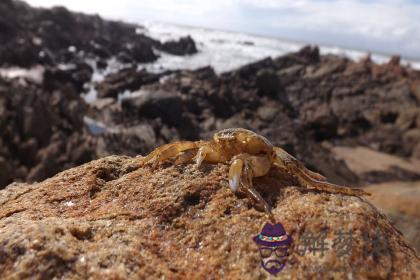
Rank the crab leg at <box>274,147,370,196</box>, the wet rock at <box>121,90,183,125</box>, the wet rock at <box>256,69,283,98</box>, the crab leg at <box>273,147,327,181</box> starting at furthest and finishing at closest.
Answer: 1. the wet rock at <box>256,69,283,98</box>
2. the wet rock at <box>121,90,183,125</box>
3. the crab leg at <box>273,147,327,181</box>
4. the crab leg at <box>274,147,370,196</box>

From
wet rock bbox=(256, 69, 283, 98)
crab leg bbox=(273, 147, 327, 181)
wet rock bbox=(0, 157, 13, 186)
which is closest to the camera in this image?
crab leg bbox=(273, 147, 327, 181)

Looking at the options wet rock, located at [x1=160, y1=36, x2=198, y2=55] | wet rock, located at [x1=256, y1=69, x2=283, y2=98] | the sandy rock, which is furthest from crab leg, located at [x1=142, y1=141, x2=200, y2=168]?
wet rock, located at [x1=160, y1=36, x2=198, y2=55]

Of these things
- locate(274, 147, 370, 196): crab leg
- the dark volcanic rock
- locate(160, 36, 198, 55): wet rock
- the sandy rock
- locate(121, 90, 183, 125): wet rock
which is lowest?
locate(160, 36, 198, 55): wet rock

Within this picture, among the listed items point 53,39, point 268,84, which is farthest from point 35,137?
point 53,39

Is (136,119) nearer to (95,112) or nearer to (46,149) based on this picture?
(95,112)

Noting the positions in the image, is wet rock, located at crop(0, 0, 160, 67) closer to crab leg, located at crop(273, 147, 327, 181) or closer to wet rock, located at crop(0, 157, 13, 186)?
wet rock, located at crop(0, 157, 13, 186)

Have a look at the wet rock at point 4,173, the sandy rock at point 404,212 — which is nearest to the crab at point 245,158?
the sandy rock at point 404,212

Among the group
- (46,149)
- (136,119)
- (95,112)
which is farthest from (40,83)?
(46,149)
